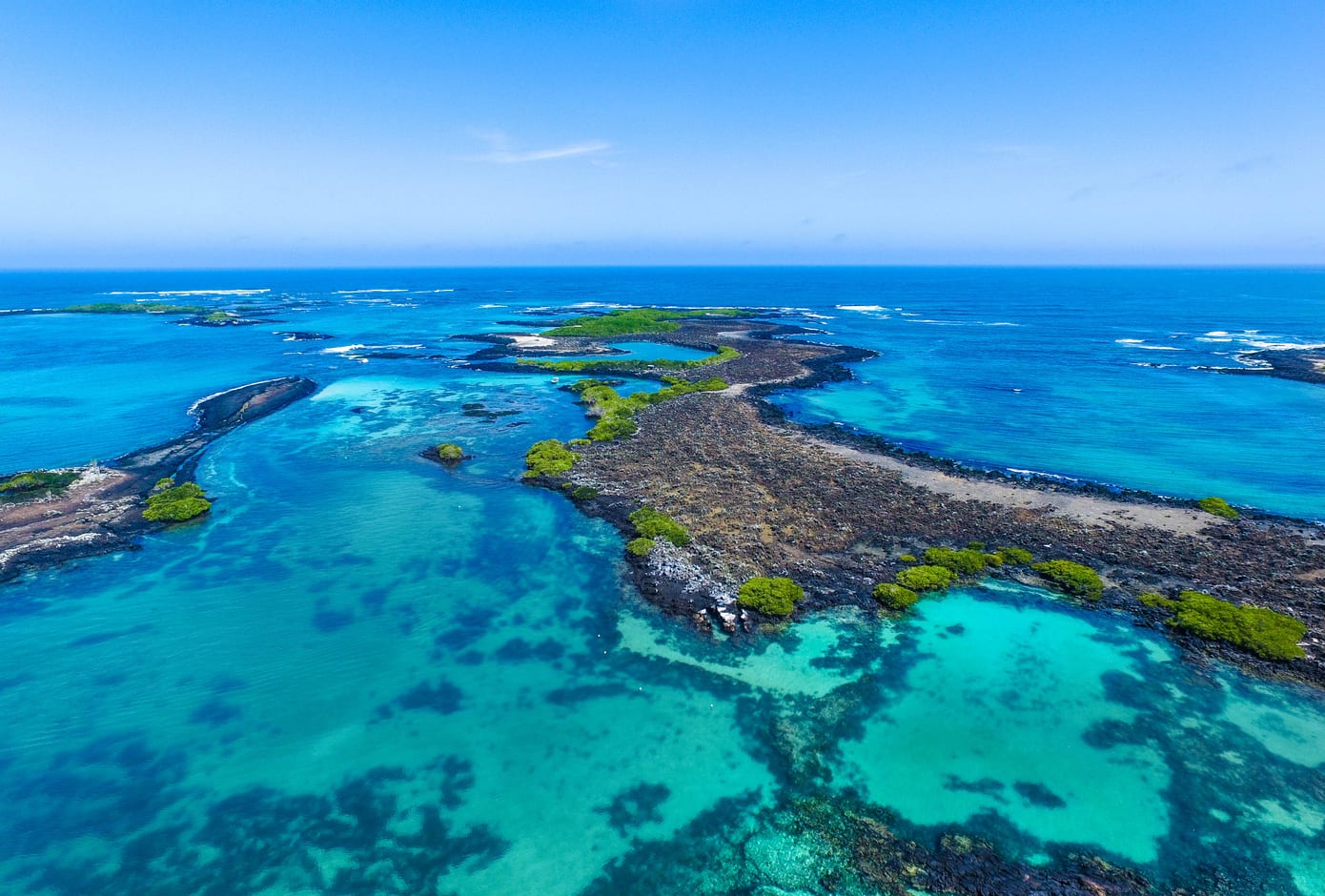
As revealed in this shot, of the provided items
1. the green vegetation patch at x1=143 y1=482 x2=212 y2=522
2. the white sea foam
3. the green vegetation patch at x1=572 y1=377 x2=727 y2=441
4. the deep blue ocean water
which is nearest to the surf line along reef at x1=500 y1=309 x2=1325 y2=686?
the green vegetation patch at x1=572 y1=377 x2=727 y2=441

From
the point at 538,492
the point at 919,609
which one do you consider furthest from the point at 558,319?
the point at 919,609

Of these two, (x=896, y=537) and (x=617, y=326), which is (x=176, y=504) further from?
(x=617, y=326)

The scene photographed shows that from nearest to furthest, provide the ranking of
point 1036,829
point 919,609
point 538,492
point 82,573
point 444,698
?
1. point 1036,829
2. point 444,698
3. point 919,609
4. point 82,573
5. point 538,492

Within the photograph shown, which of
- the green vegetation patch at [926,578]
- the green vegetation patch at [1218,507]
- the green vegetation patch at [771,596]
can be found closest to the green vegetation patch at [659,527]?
the green vegetation patch at [771,596]

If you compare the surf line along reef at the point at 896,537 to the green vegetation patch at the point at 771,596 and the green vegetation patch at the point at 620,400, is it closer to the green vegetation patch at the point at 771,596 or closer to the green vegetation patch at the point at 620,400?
the green vegetation patch at the point at 771,596

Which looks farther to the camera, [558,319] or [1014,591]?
[558,319]

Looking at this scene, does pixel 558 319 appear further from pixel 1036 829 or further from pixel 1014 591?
pixel 1036 829

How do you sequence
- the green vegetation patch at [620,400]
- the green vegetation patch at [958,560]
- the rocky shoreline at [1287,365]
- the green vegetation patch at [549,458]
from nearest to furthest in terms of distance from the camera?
1. the green vegetation patch at [958,560]
2. the green vegetation patch at [549,458]
3. the green vegetation patch at [620,400]
4. the rocky shoreline at [1287,365]
